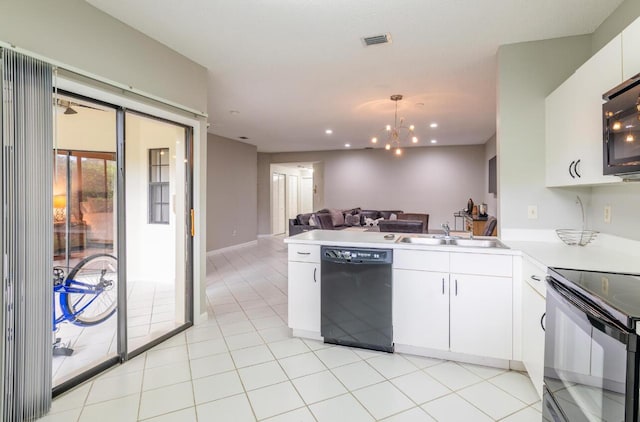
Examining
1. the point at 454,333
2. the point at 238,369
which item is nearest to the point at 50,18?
the point at 238,369

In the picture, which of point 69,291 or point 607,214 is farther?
point 69,291

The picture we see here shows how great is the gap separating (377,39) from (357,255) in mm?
1867

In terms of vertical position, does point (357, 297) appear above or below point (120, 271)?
below

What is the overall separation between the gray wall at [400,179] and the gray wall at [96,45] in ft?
23.3

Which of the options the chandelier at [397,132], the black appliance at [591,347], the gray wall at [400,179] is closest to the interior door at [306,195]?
the gray wall at [400,179]

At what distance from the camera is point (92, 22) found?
2.26 meters

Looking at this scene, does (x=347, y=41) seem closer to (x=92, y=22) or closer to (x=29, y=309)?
(x=92, y=22)

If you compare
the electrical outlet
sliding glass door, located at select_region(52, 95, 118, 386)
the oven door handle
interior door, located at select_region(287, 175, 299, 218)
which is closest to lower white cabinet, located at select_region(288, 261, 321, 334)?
sliding glass door, located at select_region(52, 95, 118, 386)

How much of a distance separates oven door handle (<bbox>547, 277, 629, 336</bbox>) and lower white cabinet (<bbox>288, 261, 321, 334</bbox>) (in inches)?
73.1

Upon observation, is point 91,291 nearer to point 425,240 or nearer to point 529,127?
point 425,240

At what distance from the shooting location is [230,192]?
7992mm

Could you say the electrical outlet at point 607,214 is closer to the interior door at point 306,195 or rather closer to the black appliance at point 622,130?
the black appliance at point 622,130

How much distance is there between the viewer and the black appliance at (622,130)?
1478 mm

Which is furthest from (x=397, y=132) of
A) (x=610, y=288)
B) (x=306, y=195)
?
(x=306, y=195)
